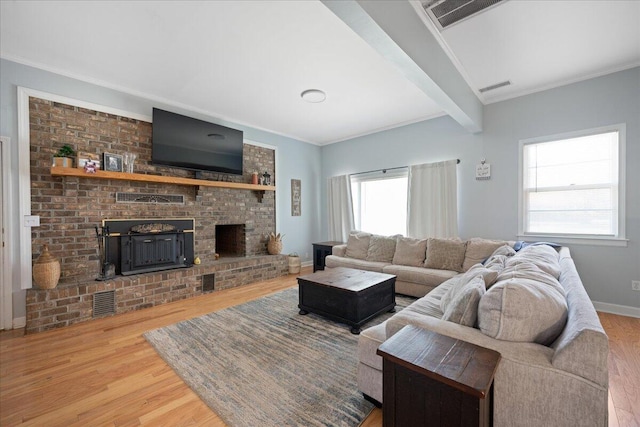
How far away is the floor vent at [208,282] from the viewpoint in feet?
12.8

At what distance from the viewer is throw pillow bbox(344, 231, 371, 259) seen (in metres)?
4.50

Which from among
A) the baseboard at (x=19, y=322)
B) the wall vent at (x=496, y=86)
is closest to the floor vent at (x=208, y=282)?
the baseboard at (x=19, y=322)

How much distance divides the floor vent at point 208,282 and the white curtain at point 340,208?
266 centimetres

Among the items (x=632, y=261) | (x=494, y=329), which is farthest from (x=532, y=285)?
(x=632, y=261)

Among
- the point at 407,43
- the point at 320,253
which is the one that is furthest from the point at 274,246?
the point at 407,43

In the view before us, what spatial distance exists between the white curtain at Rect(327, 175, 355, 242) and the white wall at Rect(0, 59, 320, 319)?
44 cm

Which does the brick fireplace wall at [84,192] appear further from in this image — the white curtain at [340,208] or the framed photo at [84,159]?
the white curtain at [340,208]

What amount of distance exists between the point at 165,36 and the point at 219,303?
2.97 meters

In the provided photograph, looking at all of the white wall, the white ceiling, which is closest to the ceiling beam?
the white ceiling

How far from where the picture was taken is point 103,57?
107 inches

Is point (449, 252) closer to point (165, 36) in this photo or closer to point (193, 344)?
point (193, 344)

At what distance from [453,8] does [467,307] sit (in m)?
2.23

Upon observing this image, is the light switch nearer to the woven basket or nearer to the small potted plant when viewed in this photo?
the small potted plant

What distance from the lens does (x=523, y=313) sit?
1.21 metres
